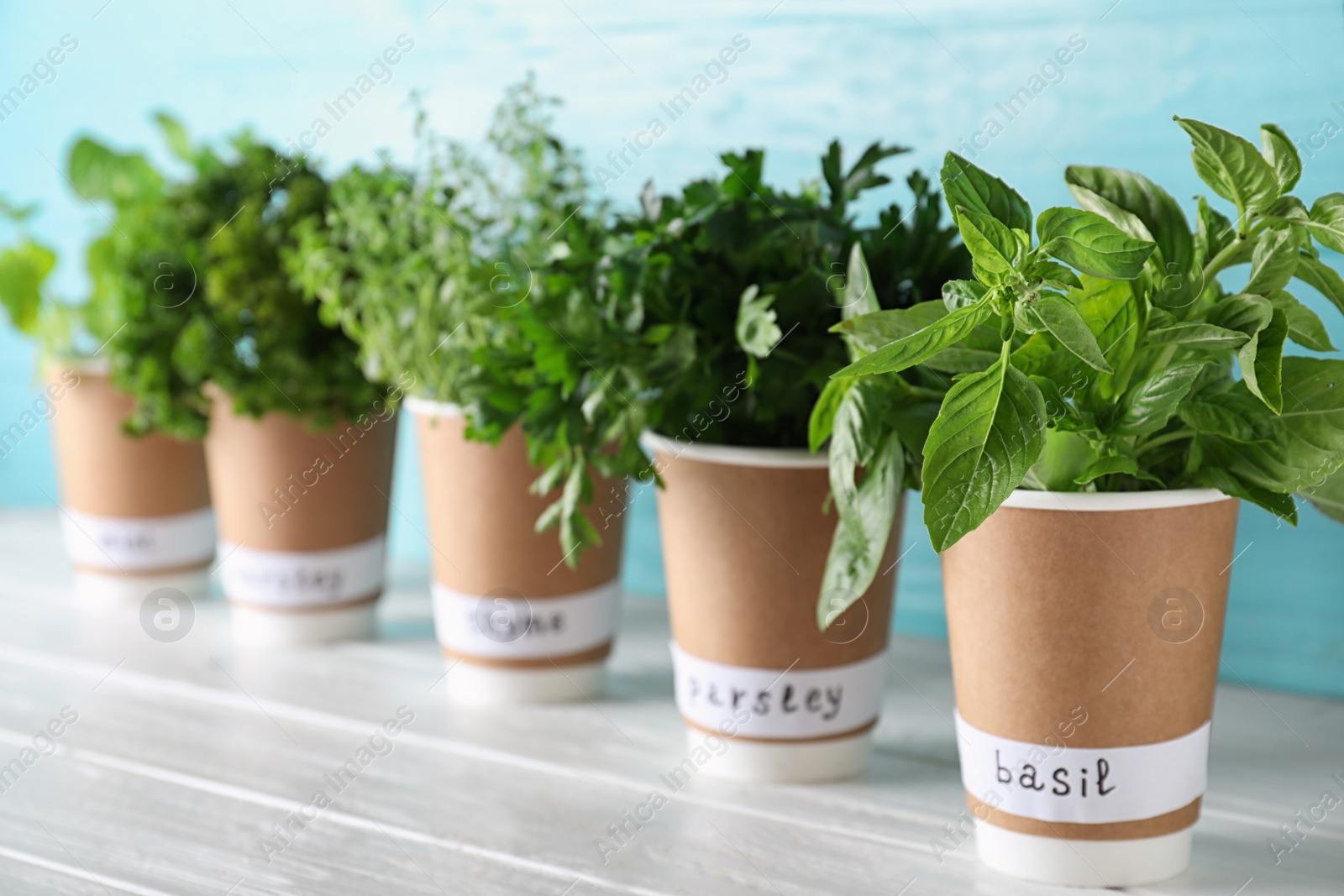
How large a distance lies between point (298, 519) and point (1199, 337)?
696 millimetres

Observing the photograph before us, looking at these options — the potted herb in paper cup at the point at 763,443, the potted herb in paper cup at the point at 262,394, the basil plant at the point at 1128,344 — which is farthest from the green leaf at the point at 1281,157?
the potted herb in paper cup at the point at 262,394

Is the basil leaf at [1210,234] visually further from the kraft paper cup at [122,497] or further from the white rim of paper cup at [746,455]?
the kraft paper cup at [122,497]

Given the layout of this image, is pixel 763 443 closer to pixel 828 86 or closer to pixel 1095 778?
pixel 1095 778

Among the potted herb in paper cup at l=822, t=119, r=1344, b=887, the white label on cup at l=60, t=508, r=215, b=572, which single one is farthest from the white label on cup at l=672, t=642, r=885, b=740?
the white label on cup at l=60, t=508, r=215, b=572

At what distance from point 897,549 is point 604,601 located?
9.9 inches

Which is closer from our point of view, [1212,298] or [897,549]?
[1212,298]

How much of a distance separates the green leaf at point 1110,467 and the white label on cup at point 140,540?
2.75 ft

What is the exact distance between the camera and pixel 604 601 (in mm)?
859

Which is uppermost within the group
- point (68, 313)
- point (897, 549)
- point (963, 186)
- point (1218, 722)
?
point (963, 186)

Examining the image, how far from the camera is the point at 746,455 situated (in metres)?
0.67

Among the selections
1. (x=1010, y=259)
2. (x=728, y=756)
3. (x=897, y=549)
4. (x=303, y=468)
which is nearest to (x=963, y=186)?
(x=1010, y=259)

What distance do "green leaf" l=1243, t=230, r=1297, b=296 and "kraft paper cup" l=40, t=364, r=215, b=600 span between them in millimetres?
894

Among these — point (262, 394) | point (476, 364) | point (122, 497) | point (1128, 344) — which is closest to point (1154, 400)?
point (1128, 344)

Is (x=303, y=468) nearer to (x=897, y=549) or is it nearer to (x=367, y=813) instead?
(x=367, y=813)
